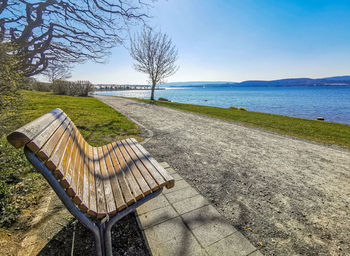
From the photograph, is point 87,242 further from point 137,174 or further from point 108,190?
point 137,174

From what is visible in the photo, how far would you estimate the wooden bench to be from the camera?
1.15 metres

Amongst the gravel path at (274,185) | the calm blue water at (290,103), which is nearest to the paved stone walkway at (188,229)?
the gravel path at (274,185)

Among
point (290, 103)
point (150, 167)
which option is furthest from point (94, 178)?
point (290, 103)

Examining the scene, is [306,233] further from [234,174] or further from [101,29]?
[101,29]

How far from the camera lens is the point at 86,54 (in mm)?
6527

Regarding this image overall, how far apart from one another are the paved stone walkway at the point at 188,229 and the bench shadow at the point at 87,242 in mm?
111

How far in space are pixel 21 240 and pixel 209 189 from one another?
8.24 ft

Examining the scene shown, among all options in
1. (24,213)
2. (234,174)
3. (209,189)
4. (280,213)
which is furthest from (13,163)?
(280,213)

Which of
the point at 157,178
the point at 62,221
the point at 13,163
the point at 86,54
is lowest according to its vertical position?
the point at 62,221

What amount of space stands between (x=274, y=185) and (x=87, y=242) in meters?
3.16

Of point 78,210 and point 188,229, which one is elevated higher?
point 78,210

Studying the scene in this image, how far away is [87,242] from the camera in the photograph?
1.80 meters

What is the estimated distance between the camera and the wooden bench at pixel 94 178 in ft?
3.78

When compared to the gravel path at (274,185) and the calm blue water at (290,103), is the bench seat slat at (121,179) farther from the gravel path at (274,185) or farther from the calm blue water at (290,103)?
the calm blue water at (290,103)
